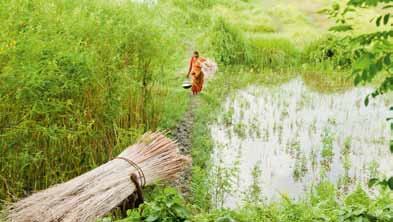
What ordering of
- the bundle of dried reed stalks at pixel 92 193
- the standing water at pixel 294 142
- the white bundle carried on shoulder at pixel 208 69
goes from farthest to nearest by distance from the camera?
the white bundle carried on shoulder at pixel 208 69, the standing water at pixel 294 142, the bundle of dried reed stalks at pixel 92 193

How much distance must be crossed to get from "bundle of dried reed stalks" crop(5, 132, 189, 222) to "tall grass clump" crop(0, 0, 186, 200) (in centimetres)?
50

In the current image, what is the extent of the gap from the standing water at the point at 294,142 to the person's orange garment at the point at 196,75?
0.52m

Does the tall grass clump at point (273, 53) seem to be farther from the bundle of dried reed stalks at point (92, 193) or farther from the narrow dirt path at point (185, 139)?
the bundle of dried reed stalks at point (92, 193)

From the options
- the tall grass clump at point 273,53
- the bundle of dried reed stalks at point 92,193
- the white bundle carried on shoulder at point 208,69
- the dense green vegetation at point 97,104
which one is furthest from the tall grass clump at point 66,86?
the tall grass clump at point 273,53

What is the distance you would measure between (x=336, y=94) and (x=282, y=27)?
4.22 m

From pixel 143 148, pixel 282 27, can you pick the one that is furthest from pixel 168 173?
pixel 282 27

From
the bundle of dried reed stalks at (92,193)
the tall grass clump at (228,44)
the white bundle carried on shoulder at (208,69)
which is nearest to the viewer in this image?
the bundle of dried reed stalks at (92,193)

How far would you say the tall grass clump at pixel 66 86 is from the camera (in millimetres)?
4477

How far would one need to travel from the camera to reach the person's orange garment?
27.7 feet

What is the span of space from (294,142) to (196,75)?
6.72 feet

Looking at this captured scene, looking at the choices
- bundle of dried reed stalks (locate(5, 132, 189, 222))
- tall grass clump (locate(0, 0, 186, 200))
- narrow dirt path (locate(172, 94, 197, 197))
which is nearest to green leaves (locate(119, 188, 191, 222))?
bundle of dried reed stalks (locate(5, 132, 189, 222))

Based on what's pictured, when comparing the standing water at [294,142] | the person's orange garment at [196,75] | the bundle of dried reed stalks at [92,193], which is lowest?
the standing water at [294,142]

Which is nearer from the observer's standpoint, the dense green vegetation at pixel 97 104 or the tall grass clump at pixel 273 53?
the dense green vegetation at pixel 97 104

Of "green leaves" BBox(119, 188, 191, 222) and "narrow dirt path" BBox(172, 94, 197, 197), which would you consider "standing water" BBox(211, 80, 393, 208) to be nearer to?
"narrow dirt path" BBox(172, 94, 197, 197)
